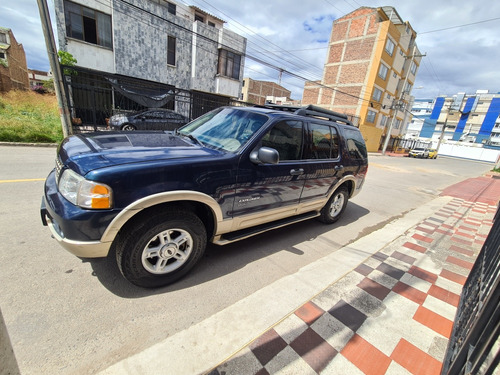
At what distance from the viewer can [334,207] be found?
4.43 meters

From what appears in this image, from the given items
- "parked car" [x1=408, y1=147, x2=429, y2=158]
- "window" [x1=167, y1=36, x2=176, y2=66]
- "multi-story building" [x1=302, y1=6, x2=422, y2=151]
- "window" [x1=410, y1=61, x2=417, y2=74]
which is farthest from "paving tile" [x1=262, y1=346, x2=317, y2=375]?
"window" [x1=410, y1=61, x2=417, y2=74]

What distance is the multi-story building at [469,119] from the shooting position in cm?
5675

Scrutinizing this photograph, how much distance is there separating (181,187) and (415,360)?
2355mm

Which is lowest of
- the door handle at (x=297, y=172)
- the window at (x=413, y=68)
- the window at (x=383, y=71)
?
the door handle at (x=297, y=172)

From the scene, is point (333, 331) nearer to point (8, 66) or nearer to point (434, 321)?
point (434, 321)

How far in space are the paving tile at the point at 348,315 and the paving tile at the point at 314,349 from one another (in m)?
0.32

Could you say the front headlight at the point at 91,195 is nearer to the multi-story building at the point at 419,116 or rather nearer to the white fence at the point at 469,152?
the white fence at the point at 469,152

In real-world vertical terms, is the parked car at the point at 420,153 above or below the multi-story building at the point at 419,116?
below

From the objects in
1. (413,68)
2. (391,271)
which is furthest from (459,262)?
(413,68)

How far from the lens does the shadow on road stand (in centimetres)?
233

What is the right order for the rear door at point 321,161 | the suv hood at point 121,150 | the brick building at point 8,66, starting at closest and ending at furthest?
the suv hood at point 121,150 < the rear door at point 321,161 < the brick building at point 8,66

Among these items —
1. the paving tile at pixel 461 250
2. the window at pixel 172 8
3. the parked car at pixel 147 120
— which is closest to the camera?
the paving tile at pixel 461 250

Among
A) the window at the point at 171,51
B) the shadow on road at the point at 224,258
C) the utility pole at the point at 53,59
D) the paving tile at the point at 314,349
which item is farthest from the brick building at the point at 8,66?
the paving tile at the point at 314,349

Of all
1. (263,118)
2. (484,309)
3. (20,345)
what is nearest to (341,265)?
(484,309)
